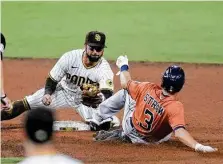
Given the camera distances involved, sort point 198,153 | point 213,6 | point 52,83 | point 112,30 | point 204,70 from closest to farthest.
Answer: point 198,153 → point 52,83 → point 204,70 → point 112,30 → point 213,6

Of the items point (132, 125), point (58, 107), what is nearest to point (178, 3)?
point (58, 107)

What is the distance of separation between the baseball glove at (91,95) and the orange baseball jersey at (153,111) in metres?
1.26

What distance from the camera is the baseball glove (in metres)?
9.73

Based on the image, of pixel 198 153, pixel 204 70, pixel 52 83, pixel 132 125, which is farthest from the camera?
pixel 204 70

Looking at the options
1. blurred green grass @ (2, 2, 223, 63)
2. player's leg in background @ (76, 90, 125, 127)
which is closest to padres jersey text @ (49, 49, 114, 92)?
player's leg in background @ (76, 90, 125, 127)

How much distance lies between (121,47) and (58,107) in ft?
17.2

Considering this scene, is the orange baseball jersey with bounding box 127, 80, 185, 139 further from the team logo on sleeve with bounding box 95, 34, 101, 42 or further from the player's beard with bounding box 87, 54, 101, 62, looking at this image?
the player's beard with bounding box 87, 54, 101, 62

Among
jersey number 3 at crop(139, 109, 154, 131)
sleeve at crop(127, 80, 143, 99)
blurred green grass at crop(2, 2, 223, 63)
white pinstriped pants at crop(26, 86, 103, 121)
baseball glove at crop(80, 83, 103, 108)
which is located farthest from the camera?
blurred green grass at crop(2, 2, 223, 63)

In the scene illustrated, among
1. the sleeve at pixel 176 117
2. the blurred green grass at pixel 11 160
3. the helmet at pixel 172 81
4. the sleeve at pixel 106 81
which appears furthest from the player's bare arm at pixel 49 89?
the sleeve at pixel 176 117

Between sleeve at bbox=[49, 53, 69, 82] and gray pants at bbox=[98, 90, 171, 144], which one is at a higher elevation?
sleeve at bbox=[49, 53, 69, 82]

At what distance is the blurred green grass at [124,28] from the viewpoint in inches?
583

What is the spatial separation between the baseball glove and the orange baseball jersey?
4.12 feet

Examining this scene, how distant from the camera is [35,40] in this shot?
1573cm

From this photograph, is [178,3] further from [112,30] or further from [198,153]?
[198,153]
